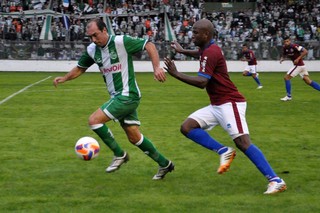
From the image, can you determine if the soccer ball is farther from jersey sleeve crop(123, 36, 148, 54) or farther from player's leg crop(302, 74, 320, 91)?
player's leg crop(302, 74, 320, 91)

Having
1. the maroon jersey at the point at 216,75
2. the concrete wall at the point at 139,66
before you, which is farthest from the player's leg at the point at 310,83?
the concrete wall at the point at 139,66

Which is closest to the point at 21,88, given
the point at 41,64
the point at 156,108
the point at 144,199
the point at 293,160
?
the point at 156,108

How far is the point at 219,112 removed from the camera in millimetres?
7754

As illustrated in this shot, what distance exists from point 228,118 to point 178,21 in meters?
36.7

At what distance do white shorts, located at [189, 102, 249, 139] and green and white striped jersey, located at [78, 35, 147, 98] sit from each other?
1.06 metres

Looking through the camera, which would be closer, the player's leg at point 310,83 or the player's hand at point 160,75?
the player's hand at point 160,75

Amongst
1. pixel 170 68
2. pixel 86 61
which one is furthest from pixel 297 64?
pixel 170 68

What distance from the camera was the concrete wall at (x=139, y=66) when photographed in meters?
37.5

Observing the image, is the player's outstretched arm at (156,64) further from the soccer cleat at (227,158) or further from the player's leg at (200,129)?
the soccer cleat at (227,158)

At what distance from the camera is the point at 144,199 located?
7152 mm

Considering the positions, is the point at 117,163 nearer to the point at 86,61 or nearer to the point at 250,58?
the point at 86,61

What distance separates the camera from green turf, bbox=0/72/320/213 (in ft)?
22.8

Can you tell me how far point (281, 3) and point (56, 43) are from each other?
740 inches

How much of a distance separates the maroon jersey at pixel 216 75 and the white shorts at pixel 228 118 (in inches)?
3.1
